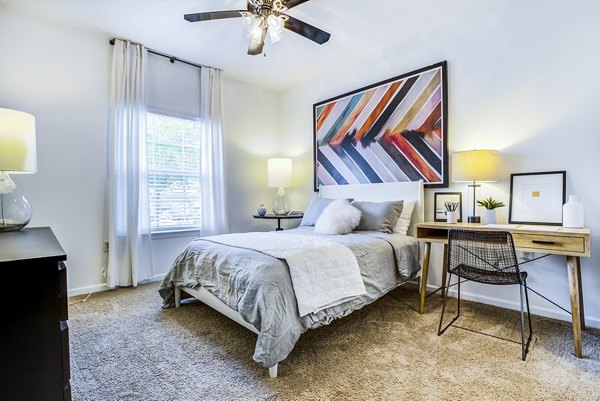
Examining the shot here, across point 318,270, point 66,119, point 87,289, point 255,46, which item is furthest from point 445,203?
point 66,119

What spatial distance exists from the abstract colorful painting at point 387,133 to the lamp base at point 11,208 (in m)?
3.11

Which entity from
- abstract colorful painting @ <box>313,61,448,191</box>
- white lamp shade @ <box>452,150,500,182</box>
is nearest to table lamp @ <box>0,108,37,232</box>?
abstract colorful painting @ <box>313,61,448,191</box>

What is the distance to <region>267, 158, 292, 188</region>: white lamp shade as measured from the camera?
4395mm

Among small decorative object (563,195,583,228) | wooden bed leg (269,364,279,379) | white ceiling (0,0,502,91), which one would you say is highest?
white ceiling (0,0,502,91)

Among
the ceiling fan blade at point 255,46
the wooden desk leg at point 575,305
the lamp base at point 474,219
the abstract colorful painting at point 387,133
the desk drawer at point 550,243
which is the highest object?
the ceiling fan blade at point 255,46

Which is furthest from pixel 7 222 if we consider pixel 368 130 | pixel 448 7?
pixel 448 7

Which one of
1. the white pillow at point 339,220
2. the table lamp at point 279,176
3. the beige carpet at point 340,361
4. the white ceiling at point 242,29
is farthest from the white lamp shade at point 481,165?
the table lamp at point 279,176

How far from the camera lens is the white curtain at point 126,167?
10.7ft

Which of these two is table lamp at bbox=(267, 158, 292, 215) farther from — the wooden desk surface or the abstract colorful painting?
the wooden desk surface

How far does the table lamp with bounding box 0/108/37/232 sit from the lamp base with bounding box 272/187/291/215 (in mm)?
2846

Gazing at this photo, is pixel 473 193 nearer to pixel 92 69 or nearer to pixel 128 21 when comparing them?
pixel 128 21

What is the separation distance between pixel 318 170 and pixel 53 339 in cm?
360

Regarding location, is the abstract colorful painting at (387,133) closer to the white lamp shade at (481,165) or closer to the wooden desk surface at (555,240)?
the white lamp shade at (481,165)

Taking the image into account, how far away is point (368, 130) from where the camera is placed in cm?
371
